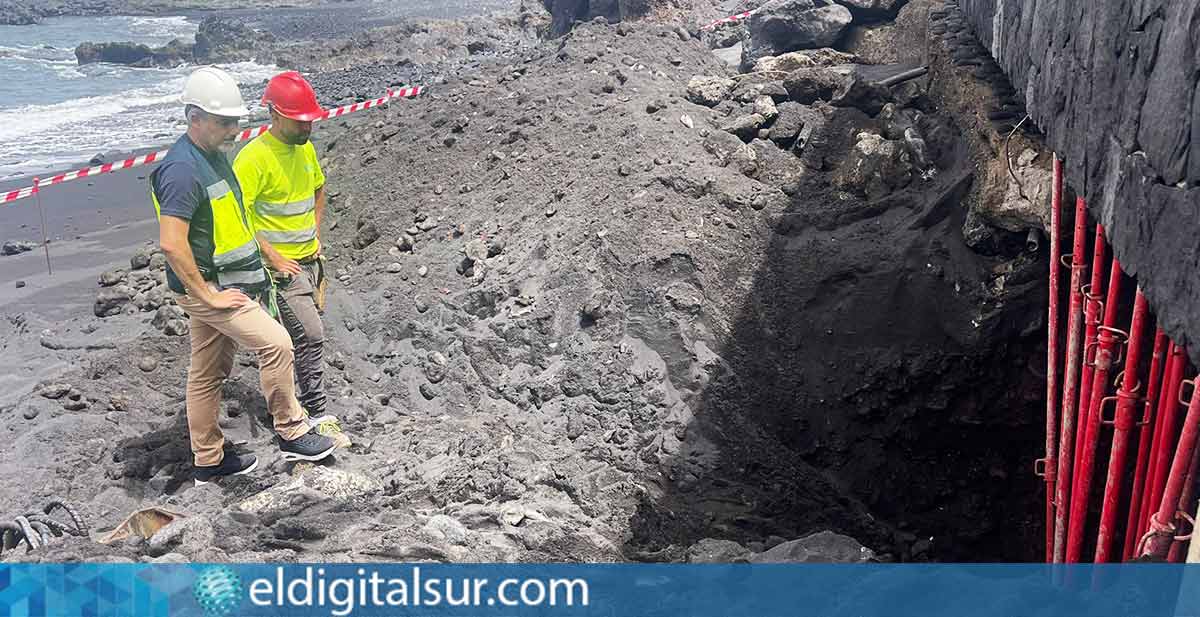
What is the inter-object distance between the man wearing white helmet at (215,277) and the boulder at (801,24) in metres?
7.77

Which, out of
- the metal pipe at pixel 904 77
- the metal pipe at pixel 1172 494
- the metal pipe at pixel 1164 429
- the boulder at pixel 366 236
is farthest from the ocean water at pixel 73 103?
the metal pipe at pixel 1172 494

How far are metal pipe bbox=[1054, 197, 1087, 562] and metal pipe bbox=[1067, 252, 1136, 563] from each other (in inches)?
6.4

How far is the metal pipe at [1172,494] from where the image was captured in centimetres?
295

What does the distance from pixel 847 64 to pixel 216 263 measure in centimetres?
735

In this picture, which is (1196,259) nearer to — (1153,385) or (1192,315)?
(1192,315)

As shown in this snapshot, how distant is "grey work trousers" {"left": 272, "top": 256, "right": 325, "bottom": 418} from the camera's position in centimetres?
523

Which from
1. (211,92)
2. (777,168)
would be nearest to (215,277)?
(211,92)

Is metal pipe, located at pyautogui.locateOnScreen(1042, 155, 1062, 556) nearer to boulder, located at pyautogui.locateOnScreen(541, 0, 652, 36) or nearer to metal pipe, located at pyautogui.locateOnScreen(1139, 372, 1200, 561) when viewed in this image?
metal pipe, located at pyautogui.locateOnScreen(1139, 372, 1200, 561)

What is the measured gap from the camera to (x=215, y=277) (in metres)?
4.61

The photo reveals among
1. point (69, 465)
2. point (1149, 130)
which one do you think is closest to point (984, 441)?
point (1149, 130)

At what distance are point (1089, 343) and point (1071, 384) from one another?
28cm

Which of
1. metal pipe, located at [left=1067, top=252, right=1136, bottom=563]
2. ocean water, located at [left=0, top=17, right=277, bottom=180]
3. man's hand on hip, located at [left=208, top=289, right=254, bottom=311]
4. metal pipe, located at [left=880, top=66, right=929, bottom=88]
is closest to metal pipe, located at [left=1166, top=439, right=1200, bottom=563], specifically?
metal pipe, located at [left=1067, top=252, right=1136, bottom=563]

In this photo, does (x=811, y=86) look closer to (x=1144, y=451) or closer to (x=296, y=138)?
(x=296, y=138)

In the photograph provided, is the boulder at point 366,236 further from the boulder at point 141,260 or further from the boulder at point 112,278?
the boulder at point 112,278
